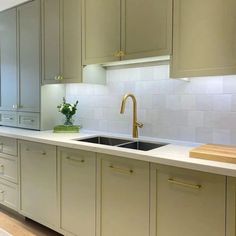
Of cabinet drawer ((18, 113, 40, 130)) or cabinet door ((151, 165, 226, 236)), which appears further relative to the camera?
cabinet drawer ((18, 113, 40, 130))

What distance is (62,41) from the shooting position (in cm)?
245

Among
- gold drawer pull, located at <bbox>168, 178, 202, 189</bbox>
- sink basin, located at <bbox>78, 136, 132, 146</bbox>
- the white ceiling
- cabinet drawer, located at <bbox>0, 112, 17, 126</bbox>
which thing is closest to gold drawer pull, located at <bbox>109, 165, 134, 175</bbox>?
gold drawer pull, located at <bbox>168, 178, 202, 189</bbox>

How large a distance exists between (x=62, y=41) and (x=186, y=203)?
191 centimetres

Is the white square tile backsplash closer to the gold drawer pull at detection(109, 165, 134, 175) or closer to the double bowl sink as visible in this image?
the double bowl sink

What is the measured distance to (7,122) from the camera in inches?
120

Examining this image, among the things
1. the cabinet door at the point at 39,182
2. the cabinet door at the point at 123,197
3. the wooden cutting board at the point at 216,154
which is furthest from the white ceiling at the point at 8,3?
the wooden cutting board at the point at 216,154

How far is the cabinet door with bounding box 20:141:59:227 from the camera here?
2176 mm

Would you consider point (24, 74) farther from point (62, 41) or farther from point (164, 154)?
point (164, 154)

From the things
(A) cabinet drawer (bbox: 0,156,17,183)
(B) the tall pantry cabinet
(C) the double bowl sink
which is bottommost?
(A) cabinet drawer (bbox: 0,156,17,183)

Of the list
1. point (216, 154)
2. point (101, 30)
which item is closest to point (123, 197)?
point (216, 154)

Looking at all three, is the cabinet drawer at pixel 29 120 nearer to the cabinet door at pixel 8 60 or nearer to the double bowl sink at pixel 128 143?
the cabinet door at pixel 8 60

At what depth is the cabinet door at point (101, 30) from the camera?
6.65ft

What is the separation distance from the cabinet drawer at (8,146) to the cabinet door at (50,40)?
28.7 inches

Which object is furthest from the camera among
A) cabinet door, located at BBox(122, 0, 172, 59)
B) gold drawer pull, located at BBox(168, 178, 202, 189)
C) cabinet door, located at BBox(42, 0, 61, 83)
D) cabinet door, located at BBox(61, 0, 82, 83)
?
cabinet door, located at BBox(42, 0, 61, 83)
